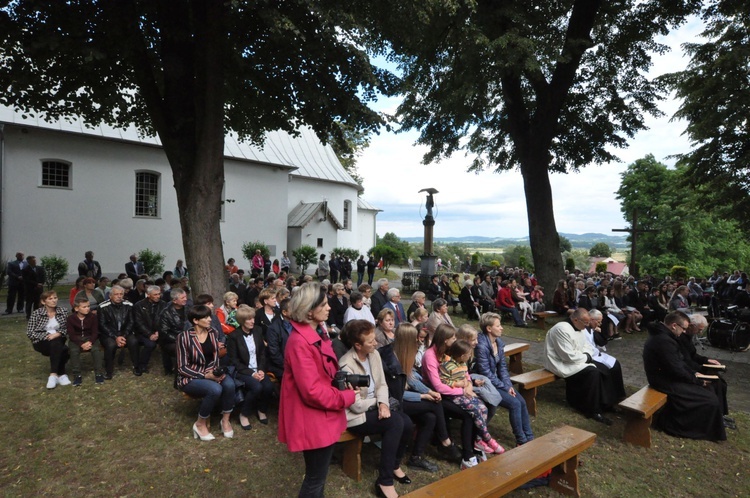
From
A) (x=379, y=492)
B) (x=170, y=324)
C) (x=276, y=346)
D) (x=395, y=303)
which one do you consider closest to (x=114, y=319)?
(x=170, y=324)

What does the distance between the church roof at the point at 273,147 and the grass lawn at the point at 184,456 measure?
13.9m

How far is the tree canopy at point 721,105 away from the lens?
13.8 m

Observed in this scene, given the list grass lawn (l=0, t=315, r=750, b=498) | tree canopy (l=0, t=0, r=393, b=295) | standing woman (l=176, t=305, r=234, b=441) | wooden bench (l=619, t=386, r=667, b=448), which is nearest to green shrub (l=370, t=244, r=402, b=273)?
tree canopy (l=0, t=0, r=393, b=295)

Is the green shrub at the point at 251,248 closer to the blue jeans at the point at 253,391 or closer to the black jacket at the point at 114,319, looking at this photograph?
the black jacket at the point at 114,319

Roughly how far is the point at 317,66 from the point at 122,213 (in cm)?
1483

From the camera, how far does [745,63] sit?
13930mm

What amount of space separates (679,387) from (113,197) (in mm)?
20468

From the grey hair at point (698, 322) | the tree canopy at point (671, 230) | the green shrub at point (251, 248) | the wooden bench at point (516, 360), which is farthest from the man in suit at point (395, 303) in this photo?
the tree canopy at point (671, 230)

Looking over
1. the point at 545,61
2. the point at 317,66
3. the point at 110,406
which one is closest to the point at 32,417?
the point at 110,406

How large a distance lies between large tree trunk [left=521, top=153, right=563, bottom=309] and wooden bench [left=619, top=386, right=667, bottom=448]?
893 cm

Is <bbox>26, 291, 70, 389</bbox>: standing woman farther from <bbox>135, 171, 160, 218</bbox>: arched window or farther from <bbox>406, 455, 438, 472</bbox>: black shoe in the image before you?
<bbox>135, 171, 160, 218</bbox>: arched window

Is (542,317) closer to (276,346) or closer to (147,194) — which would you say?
(276,346)

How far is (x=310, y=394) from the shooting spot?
2812mm

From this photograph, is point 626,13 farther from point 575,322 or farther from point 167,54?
point 167,54
